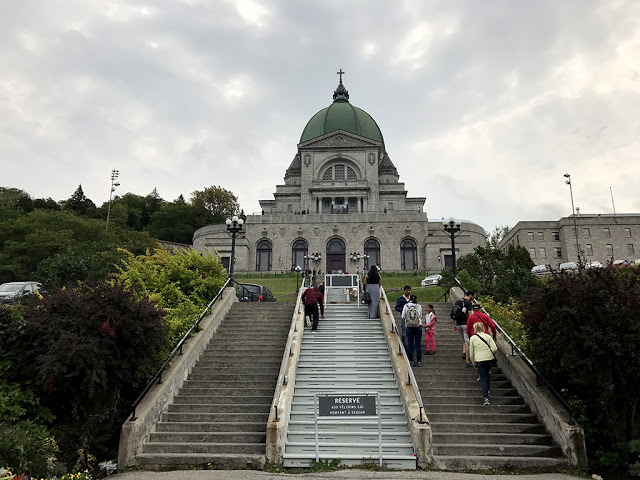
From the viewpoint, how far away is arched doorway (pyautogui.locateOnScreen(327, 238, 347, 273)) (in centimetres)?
4688

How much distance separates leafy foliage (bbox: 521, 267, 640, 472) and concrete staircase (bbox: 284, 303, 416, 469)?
3.18 metres

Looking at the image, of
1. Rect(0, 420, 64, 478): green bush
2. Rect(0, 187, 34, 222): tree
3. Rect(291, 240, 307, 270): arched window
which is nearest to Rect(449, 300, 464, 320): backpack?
Rect(0, 420, 64, 478): green bush

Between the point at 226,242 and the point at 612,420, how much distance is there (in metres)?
42.8

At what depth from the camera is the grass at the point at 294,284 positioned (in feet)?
91.7

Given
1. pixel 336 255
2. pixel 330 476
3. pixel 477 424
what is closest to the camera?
pixel 330 476

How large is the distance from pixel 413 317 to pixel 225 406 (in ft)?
15.6

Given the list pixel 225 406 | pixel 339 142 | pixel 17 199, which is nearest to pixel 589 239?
pixel 339 142

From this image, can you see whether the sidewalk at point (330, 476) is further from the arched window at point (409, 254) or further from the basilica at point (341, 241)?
the arched window at point (409, 254)

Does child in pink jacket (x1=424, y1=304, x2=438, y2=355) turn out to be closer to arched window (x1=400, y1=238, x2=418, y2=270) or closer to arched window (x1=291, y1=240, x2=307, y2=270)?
arched window (x1=291, y1=240, x2=307, y2=270)

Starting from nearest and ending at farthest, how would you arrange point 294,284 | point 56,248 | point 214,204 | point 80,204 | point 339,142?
point 56,248
point 294,284
point 339,142
point 80,204
point 214,204

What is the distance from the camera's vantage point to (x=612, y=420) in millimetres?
8328

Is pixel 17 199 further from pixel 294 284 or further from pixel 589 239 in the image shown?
pixel 589 239

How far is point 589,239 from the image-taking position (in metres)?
63.3

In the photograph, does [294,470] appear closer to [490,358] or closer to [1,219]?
[490,358]
